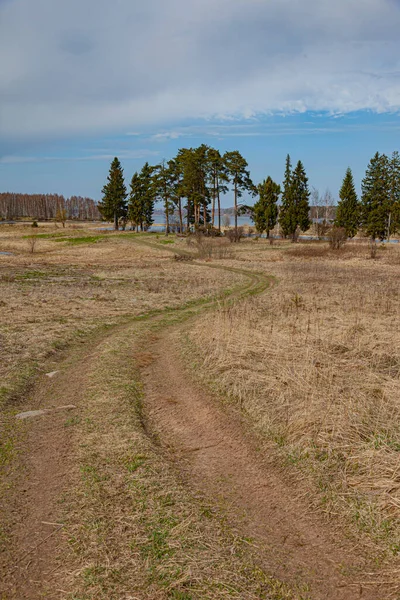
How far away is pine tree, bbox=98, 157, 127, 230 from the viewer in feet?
245

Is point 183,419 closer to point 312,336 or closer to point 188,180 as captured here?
point 312,336

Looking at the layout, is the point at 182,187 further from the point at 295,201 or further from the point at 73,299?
the point at 73,299

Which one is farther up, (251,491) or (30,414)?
(30,414)

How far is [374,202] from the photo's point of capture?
60.3m

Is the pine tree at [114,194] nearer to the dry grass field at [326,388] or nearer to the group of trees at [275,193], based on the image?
the group of trees at [275,193]

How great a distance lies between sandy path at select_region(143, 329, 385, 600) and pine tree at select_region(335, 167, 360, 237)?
55.7 m

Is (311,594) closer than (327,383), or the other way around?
(311,594)

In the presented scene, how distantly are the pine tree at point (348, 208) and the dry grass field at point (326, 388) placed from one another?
4559cm

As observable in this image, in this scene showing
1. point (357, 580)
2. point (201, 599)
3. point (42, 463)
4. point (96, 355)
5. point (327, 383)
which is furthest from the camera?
point (96, 355)

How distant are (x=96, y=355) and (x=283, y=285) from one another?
13641 millimetres

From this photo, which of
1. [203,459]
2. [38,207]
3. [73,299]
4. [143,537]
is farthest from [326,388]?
[38,207]

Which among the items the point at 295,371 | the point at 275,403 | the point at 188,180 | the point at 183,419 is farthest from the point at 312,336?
the point at 188,180

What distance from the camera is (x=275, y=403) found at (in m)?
7.06

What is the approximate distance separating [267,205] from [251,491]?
61.2m
